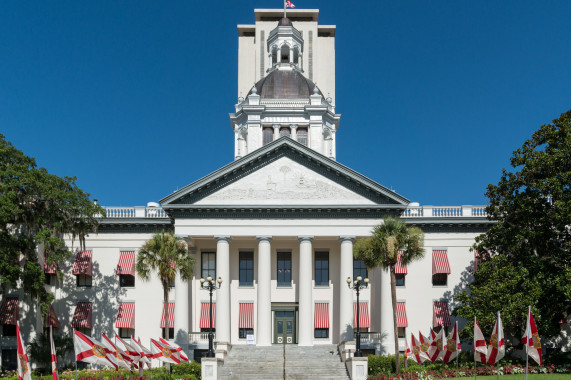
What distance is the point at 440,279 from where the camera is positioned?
160 ft

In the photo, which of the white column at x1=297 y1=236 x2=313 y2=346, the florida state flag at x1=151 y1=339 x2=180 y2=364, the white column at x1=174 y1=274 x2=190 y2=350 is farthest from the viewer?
the white column at x1=297 y1=236 x2=313 y2=346

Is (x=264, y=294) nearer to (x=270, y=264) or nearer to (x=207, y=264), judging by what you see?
(x=270, y=264)

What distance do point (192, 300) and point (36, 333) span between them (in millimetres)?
10327

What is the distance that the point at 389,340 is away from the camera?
44062 millimetres

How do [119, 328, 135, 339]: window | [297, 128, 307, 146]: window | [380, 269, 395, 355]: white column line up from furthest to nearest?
[297, 128, 307, 146]: window
[119, 328, 135, 339]: window
[380, 269, 395, 355]: white column

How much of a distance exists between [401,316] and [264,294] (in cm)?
1030

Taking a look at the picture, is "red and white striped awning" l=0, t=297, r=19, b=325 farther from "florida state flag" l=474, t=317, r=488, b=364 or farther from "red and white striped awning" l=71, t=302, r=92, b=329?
"florida state flag" l=474, t=317, r=488, b=364

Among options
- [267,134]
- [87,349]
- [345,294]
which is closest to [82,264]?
[345,294]

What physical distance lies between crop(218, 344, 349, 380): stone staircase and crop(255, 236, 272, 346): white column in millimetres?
915

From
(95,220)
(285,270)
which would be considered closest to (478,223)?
(285,270)

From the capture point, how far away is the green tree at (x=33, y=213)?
38594mm

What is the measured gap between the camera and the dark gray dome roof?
61.2m

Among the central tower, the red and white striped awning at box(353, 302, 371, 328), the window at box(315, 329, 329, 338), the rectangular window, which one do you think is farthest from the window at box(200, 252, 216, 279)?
the central tower

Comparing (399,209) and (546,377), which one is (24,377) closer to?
(546,377)
